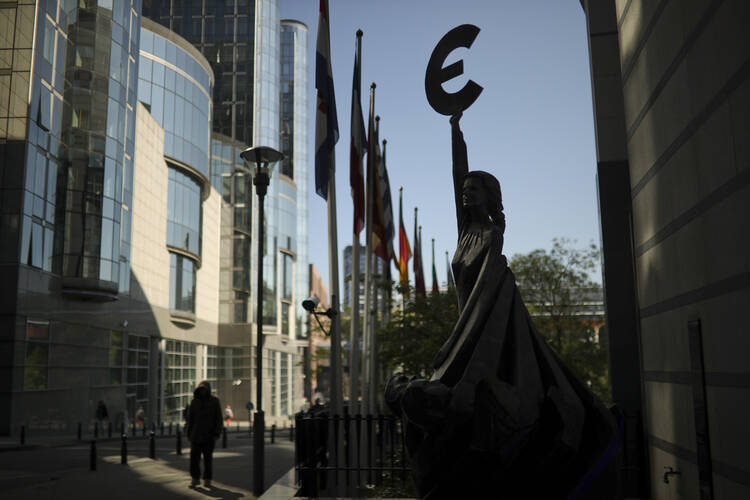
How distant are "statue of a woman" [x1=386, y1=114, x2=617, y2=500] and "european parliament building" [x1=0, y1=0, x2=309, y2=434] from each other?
25.2 m

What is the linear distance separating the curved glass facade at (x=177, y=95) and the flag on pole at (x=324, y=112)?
1260 inches

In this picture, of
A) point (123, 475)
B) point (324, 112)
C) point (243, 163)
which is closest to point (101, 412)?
point (123, 475)

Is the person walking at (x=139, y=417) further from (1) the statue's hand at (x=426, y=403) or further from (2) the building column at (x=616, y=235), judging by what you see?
(1) the statue's hand at (x=426, y=403)

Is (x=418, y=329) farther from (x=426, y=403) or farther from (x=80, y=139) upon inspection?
(x=80, y=139)

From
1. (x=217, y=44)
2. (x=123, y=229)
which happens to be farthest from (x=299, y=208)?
(x=123, y=229)

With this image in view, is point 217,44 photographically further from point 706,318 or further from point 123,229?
point 706,318

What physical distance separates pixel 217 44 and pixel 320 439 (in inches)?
2279

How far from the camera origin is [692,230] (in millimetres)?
6578

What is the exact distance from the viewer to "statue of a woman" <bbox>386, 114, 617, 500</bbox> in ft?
16.1

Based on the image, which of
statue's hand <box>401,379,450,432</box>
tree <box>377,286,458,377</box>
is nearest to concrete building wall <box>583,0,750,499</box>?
statue's hand <box>401,379,450,432</box>

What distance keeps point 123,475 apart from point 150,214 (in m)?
30.9

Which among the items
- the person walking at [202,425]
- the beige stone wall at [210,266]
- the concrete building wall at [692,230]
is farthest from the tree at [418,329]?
the beige stone wall at [210,266]

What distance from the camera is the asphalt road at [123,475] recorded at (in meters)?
11.1

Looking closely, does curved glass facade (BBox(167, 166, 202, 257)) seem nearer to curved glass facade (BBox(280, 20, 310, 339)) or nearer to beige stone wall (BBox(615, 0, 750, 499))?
curved glass facade (BBox(280, 20, 310, 339))
